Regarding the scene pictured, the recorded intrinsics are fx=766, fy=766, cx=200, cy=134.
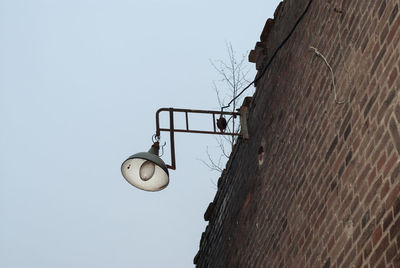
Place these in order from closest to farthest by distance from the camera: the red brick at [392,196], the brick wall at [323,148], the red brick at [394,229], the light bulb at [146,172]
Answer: the red brick at [394,229], the red brick at [392,196], the brick wall at [323,148], the light bulb at [146,172]

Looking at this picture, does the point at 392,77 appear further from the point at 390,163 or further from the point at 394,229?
the point at 394,229

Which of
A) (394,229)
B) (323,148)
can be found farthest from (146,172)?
(394,229)

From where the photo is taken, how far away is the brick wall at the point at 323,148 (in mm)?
5031

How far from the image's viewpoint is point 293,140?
6.98 m

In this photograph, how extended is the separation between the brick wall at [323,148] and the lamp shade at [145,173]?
39.6 inches

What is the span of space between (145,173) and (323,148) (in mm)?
2374

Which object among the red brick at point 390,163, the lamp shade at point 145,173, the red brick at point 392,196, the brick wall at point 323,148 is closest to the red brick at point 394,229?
the brick wall at point 323,148

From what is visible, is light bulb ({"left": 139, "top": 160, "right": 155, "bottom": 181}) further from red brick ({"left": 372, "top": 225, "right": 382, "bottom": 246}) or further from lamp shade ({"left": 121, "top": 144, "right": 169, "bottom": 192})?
red brick ({"left": 372, "top": 225, "right": 382, "bottom": 246})

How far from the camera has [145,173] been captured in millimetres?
7906

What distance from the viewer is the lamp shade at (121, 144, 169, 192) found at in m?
7.91

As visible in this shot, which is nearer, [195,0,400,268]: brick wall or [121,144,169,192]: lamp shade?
[195,0,400,268]: brick wall

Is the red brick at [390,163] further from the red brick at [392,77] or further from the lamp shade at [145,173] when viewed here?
the lamp shade at [145,173]

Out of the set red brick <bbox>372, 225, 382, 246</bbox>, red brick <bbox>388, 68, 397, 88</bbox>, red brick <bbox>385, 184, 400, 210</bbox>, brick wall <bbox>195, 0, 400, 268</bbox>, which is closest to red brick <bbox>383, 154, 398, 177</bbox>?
brick wall <bbox>195, 0, 400, 268</bbox>

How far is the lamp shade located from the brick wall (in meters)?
1.00
